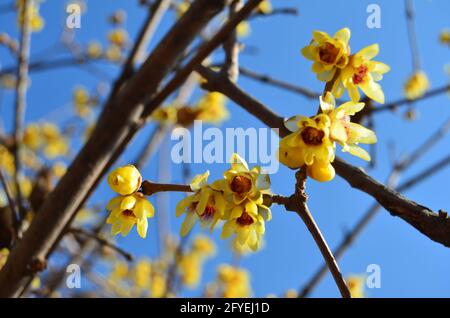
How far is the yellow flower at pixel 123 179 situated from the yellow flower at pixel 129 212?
0.06 m

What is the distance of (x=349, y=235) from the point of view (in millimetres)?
2926

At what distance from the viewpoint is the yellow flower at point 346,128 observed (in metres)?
1.21

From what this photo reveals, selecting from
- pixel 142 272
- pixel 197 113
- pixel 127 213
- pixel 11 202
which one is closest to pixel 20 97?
pixel 11 202

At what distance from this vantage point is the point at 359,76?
1413 mm

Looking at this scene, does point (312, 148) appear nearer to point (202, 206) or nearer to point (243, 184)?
point (243, 184)

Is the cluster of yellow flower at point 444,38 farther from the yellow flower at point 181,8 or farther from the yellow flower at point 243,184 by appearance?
the yellow flower at point 243,184

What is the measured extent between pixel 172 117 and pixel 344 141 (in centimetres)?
265

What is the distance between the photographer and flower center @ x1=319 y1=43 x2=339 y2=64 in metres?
1.40

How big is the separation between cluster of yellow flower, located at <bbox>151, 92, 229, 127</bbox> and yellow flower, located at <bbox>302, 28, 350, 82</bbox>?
1772mm

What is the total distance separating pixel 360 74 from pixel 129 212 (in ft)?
2.38

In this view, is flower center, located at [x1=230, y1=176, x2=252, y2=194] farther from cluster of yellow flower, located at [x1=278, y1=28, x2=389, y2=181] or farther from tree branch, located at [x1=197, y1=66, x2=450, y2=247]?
tree branch, located at [x1=197, y1=66, x2=450, y2=247]

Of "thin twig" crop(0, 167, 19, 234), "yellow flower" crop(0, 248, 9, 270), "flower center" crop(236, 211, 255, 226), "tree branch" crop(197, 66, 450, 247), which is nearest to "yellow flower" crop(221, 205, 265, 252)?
"flower center" crop(236, 211, 255, 226)

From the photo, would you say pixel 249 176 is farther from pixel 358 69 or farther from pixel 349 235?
pixel 349 235
